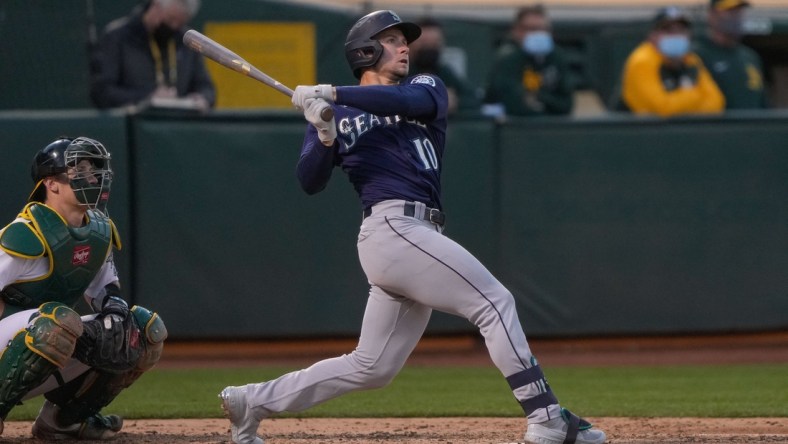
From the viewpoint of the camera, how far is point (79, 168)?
4852 millimetres

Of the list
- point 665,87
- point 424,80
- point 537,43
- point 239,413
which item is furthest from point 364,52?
point 665,87

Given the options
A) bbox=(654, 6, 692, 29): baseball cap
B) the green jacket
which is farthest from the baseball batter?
the green jacket

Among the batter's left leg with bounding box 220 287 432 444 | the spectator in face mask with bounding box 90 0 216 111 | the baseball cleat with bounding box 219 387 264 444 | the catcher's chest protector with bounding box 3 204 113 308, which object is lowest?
the baseball cleat with bounding box 219 387 264 444

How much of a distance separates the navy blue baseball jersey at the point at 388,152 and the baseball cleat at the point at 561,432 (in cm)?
94

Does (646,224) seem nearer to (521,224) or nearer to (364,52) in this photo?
(521,224)

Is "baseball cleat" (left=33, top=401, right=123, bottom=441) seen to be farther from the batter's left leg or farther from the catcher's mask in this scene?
the catcher's mask

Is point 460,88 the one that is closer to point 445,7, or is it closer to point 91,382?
point 445,7

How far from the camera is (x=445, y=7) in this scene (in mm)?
11633

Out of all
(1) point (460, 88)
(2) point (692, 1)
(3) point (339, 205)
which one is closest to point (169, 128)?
(3) point (339, 205)

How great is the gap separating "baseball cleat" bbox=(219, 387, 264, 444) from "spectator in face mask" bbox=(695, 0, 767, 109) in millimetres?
5815

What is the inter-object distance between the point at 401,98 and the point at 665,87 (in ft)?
16.2

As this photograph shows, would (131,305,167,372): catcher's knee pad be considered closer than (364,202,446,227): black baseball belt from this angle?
No

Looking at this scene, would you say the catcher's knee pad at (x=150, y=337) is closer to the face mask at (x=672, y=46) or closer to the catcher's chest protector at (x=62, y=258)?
the catcher's chest protector at (x=62, y=258)

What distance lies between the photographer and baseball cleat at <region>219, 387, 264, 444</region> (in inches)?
187
